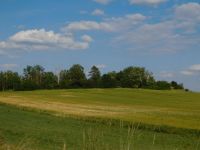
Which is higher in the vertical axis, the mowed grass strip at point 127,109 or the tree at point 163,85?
the tree at point 163,85

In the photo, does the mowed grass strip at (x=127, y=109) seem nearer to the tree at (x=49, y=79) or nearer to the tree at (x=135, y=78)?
the tree at (x=135, y=78)

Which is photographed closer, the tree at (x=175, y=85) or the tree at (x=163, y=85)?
the tree at (x=163, y=85)

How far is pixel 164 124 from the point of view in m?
35.6

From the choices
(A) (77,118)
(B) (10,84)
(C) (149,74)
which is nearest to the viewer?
(A) (77,118)

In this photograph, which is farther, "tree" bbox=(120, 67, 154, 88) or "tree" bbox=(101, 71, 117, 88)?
"tree" bbox=(120, 67, 154, 88)

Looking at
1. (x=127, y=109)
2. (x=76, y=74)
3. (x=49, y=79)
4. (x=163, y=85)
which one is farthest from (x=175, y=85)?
(x=127, y=109)

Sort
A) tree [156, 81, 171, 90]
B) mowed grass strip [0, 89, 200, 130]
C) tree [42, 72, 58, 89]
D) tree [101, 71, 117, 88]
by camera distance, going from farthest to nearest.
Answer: tree [42, 72, 58, 89]
tree [156, 81, 171, 90]
tree [101, 71, 117, 88]
mowed grass strip [0, 89, 200, 130]

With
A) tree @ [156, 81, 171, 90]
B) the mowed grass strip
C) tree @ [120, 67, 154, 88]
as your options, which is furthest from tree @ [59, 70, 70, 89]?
the mowed grass strip

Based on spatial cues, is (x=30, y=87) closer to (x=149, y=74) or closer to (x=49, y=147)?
(x=149, y=74)

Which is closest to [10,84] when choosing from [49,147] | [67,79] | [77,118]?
[67,79]

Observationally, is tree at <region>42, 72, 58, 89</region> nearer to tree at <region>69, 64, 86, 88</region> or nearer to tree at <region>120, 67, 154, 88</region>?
tree at <region>69, 64, 86, 88</region>

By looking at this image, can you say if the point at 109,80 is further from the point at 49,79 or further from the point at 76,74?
the point at 49,79

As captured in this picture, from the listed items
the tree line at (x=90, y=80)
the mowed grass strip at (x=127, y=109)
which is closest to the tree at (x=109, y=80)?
the tree line at (x=90, y=80)

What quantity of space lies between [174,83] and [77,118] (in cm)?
13234
